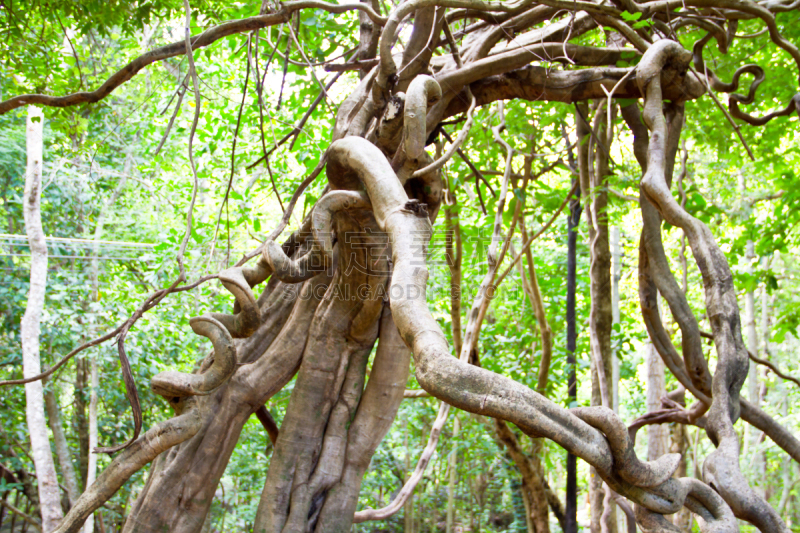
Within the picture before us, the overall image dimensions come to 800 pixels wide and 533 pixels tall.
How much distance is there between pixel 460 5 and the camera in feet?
5.71

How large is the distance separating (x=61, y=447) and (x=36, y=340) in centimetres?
152

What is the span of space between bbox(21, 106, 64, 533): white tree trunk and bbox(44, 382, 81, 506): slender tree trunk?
84cm

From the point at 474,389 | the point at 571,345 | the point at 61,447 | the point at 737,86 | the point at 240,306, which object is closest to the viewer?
the point at 474,389

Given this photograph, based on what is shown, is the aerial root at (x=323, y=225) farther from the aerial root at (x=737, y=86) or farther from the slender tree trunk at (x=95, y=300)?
the slender tree trunk at (x=95, y=300)

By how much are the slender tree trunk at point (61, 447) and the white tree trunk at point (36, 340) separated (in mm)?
839

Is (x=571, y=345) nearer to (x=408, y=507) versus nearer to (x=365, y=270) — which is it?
(x=365, y=270)

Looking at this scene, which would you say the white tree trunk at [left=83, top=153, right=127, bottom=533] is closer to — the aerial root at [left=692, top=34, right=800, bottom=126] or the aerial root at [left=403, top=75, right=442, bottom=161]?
the aerial root at [left=403, top=75, right=442, bottom=161]

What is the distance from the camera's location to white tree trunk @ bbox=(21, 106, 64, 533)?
14.7 ft

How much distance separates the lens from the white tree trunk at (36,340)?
4.48 m

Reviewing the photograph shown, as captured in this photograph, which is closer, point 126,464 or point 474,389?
point 474,389

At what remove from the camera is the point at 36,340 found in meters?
4.68

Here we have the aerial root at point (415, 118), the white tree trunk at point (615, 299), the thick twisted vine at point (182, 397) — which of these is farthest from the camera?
the white tree trunk at point (615, 299)

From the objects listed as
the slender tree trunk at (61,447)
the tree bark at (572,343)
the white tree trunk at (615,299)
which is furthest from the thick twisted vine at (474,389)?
the slender tree trunk at (61,447)

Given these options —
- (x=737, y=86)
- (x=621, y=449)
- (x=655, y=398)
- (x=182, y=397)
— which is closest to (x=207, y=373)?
(x=182, y=397)
